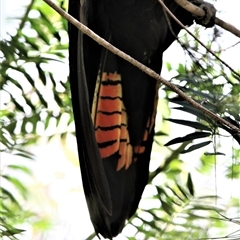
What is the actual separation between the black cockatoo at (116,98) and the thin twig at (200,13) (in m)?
0.02

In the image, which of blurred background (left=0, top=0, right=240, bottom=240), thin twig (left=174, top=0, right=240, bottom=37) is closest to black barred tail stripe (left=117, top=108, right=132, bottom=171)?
blurred background (left=0, top=0, right=240, bottom=240)

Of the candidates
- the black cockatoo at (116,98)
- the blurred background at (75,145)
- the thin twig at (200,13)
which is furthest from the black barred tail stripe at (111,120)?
the thin twig at (200,13)

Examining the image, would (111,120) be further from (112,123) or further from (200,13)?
(200,13)

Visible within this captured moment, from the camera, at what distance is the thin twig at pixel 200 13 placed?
104 centimetres

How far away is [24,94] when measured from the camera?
1.42 m

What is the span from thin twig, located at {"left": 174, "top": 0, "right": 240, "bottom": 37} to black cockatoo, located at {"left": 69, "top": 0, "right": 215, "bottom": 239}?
20 mm

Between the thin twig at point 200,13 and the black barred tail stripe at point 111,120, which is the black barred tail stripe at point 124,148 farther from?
the thin twig at point 200,13

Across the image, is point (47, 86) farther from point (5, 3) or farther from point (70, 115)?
point (5, 3)

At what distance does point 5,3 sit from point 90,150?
476 mm

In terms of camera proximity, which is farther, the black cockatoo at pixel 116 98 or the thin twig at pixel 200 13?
the black cockatoo at pixel 116 98

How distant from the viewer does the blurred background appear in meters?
1.18

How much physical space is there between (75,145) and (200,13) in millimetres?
426

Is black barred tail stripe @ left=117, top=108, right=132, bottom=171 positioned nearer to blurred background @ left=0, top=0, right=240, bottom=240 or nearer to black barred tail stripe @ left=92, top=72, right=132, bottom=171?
black barred tail stripe @ left=92, top=72, right=132, bottom=171

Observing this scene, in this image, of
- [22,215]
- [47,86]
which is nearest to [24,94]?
[47,86]
